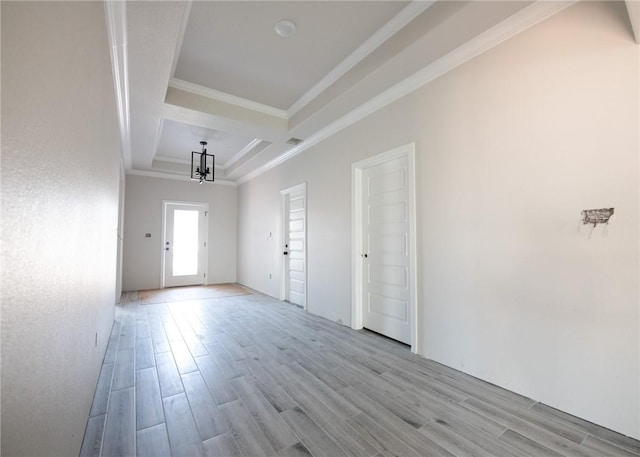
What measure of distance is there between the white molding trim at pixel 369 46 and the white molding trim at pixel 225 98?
412 mm

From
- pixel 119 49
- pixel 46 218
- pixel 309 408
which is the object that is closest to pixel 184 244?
pixel 119 49

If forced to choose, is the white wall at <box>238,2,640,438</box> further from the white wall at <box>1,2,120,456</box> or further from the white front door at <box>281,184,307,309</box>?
the white wall at <box>1,2,120,456</box>

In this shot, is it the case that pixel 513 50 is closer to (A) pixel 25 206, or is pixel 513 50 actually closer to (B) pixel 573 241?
(B) pixel 573 241

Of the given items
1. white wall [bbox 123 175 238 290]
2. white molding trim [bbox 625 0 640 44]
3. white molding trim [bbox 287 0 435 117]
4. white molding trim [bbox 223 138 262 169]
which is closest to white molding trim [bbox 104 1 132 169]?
white molding trim [bbox 287 0 435 117]

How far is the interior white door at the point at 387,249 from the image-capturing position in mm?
3082

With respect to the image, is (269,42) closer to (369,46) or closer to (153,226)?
Result: (369,46)

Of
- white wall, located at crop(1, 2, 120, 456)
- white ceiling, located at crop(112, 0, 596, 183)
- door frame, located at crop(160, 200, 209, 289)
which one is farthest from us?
door frame, located at crop(160, 200, 209, 289)

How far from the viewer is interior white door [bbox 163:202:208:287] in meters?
6.85

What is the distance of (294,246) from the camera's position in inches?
206

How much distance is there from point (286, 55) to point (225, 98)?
3.92ft

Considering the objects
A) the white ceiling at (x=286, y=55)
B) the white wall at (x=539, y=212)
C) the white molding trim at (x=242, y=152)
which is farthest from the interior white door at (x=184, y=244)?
the white wall at (x=539, y=212)

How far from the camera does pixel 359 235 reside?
3.64 m

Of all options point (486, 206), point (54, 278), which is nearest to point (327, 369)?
point (486, 206)

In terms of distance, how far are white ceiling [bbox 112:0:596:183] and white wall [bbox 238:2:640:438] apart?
32 cm
